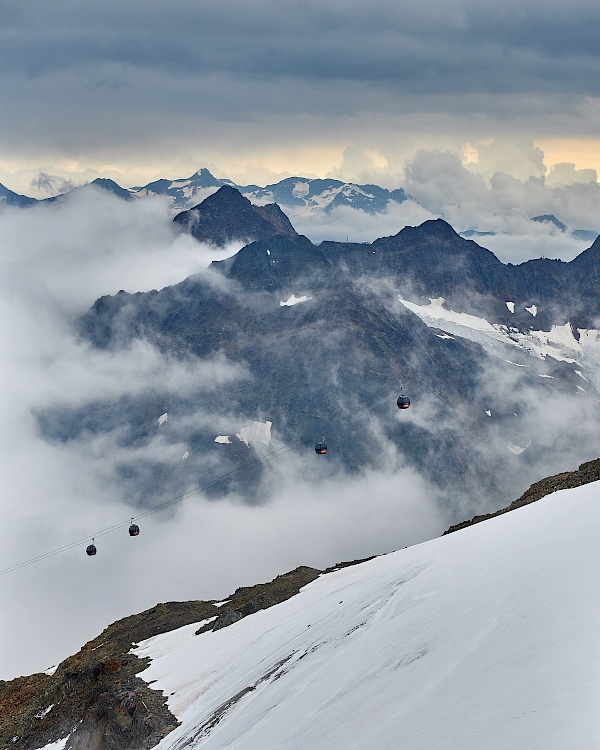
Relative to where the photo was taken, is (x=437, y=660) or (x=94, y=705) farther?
(x=94, y=705)

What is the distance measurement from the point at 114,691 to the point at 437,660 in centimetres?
2765

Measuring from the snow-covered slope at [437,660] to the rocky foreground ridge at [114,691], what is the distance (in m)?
1.81

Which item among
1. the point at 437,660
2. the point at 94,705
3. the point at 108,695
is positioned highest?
the point at 108,695

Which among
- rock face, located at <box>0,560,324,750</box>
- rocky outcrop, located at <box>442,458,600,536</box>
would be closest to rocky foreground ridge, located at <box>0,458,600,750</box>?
rock face, located at <box>0,560,324,750</box>

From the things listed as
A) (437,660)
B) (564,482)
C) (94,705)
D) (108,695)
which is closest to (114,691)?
(108,695)

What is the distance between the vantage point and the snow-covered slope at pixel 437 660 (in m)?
14.1

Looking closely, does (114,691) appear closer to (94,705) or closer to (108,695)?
(108,695)

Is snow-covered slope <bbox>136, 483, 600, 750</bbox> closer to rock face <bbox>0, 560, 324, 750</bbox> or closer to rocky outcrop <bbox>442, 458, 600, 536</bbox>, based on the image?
rock face <bbox>0, 560, 324, 750</bbox>

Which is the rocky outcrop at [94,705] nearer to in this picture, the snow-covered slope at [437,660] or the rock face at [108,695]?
the rock face at [108,695]

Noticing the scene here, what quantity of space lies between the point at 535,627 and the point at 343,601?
22.7 meters

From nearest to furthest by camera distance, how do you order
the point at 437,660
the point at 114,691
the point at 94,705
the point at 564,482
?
the point at 437,660
the point at 94,705
the point at 114,691
the point at 564,482

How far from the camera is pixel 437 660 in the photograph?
19875 mm

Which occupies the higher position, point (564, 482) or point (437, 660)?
point (564, 482)

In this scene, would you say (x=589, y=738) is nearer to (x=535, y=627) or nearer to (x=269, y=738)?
(x=535, y=627)
